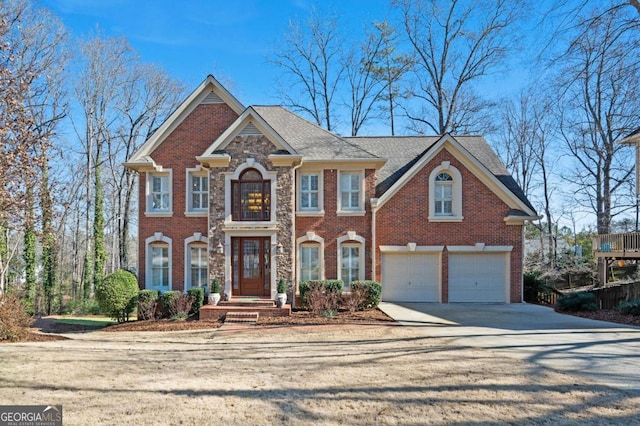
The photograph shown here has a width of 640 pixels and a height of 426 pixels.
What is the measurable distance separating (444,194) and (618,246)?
34.0 ft

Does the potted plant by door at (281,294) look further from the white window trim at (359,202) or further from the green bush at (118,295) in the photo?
the green bush at (118,295)

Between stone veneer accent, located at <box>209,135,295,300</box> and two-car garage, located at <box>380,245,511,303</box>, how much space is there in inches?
158

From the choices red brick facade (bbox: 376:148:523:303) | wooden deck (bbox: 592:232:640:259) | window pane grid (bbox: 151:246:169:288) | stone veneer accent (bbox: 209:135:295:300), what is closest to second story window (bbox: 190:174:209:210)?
→ stone veneer accent (bbox: 209:135:295:300)

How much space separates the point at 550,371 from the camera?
249 inches

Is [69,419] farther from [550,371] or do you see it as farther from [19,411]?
[550,371]

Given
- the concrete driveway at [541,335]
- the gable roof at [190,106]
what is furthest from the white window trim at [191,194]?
the concrete driveway at [541,335]

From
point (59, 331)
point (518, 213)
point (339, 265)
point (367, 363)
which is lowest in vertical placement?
point (59, 331)

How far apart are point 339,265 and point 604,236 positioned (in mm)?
14829

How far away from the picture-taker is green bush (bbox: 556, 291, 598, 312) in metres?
13.1

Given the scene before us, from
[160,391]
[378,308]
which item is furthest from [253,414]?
[378,308]

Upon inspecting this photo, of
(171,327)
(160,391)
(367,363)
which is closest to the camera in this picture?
(160,391)

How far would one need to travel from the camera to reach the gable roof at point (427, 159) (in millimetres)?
15188

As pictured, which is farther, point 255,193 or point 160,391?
point 255,193

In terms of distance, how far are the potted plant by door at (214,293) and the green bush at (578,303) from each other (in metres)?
12.3
